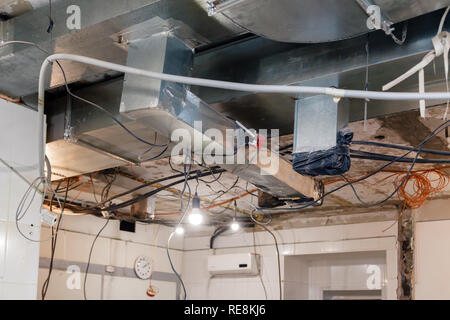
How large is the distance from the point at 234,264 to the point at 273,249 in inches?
16.8

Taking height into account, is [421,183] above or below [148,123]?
above

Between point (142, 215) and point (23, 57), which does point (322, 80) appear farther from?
point (142, 215)

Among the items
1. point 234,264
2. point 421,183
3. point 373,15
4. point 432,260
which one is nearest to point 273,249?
point 234,264

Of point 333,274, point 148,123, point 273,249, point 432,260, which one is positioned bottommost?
point 333,274

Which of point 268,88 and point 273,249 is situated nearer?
point 268,88

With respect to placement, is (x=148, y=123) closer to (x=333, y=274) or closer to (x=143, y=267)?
(x=143, y=267)

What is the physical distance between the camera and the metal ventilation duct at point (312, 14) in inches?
58.2

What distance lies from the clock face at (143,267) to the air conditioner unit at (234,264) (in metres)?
0.63

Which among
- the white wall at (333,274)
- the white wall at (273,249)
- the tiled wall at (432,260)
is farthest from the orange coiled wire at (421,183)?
the white wall at (333,274)

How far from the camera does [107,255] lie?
16.1 ft

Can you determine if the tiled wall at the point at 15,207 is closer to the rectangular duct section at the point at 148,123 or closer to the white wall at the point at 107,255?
the rectangular duct section at the point at 148,123
